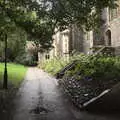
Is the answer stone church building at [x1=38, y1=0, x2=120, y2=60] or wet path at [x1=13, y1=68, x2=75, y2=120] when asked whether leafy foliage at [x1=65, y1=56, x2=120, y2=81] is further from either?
wet path at [x1=13, y1=68, x2=75, y2=120]

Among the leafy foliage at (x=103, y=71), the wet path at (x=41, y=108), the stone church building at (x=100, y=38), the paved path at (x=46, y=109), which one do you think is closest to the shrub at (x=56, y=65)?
the stone church building at (x=100, y=38)

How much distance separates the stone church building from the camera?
98.5 feet

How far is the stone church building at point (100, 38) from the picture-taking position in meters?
30.0

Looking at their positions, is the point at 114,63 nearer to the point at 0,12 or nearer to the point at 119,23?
the point at 0,12

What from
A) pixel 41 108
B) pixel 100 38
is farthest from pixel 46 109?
pixel 100 38

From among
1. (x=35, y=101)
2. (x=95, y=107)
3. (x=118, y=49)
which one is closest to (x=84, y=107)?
(x=95, y=107)

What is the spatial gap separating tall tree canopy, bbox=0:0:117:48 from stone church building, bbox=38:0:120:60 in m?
4.58

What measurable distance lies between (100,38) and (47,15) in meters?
23.0

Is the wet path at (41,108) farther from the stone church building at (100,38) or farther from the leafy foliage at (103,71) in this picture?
the stone church building at (100,38)

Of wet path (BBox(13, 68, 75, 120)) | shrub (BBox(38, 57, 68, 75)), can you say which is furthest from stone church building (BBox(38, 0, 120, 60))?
wet path (BBox(13, 68, 75, 120))

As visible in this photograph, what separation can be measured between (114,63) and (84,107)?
23.3 ft

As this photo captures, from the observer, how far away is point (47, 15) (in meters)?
13.6

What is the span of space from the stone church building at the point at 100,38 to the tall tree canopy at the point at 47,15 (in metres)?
4.58

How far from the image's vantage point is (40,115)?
1192cm
